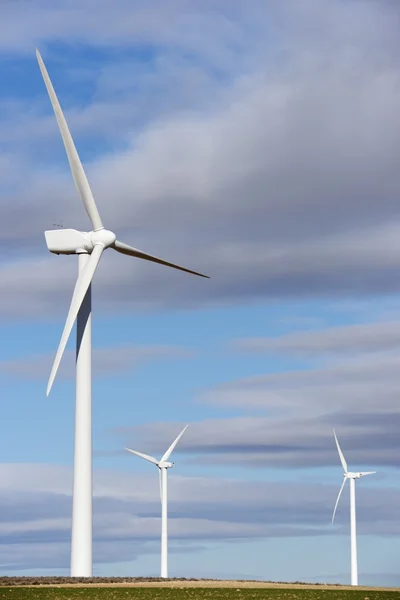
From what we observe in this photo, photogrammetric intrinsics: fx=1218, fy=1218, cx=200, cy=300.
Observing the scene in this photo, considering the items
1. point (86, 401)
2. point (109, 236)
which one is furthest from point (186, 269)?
Answer: point (86, 401)

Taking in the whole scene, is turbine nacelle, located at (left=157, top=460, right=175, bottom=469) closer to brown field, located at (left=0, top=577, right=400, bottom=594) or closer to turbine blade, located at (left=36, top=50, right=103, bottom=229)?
brown field, located at (left=0, top=577, right=400, bottom=594)

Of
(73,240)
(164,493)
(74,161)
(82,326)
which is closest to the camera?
(82,326)

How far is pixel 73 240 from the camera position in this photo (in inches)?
2938

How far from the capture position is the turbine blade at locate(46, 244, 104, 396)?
6856 centimetres

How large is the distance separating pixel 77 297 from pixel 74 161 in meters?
9.28

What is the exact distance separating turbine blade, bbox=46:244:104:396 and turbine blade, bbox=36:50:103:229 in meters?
2.88

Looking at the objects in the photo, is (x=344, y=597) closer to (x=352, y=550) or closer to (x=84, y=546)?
(x=84, y=546)

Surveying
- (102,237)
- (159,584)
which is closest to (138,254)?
(102,237)

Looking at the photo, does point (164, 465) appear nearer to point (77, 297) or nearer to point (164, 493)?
point (164, 493)

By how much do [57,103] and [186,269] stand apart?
44.1 ft

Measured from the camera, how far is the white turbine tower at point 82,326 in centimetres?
6900

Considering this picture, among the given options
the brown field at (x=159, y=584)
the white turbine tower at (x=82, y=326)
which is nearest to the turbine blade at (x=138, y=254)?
the white turbine tower at (x=82, y=326)

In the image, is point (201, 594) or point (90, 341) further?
point (90, 341)

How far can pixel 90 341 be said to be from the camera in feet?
236
